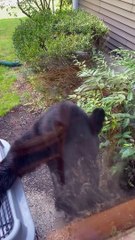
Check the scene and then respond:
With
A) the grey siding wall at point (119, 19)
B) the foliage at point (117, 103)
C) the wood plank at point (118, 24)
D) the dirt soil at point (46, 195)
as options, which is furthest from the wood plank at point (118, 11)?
the dirt soil at point (46, 195)

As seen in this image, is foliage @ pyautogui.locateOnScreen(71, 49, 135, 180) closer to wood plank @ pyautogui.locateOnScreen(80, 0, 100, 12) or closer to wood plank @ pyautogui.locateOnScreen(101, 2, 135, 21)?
wood plank @ pyautogui.locateOnScreen(101, 2, 135, 21)

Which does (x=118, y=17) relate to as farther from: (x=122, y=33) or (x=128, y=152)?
(x=128, y=152)

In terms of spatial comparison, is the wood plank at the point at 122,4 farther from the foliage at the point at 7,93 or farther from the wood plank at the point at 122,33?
the foliage at the point at 7,93

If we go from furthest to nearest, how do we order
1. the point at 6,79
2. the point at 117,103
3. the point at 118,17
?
1. the point at 118,17
2. the point at 6,79
3. the point at 117,103

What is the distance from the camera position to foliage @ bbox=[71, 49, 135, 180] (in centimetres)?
223

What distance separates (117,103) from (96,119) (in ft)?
1.15

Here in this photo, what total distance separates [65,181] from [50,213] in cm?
30

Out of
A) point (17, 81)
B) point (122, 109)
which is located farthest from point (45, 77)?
point (122, 109)

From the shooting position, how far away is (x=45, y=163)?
6.93 feet

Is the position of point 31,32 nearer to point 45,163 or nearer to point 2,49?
point 2,49

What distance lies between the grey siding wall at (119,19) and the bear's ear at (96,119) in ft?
9.36

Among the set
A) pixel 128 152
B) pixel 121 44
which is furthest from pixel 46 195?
pixel 121 44

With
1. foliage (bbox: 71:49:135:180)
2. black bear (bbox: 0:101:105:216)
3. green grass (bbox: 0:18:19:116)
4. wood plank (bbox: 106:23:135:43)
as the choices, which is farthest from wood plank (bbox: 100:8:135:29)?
black bear (bbox: 0:101:105:216)

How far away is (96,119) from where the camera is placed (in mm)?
2039
